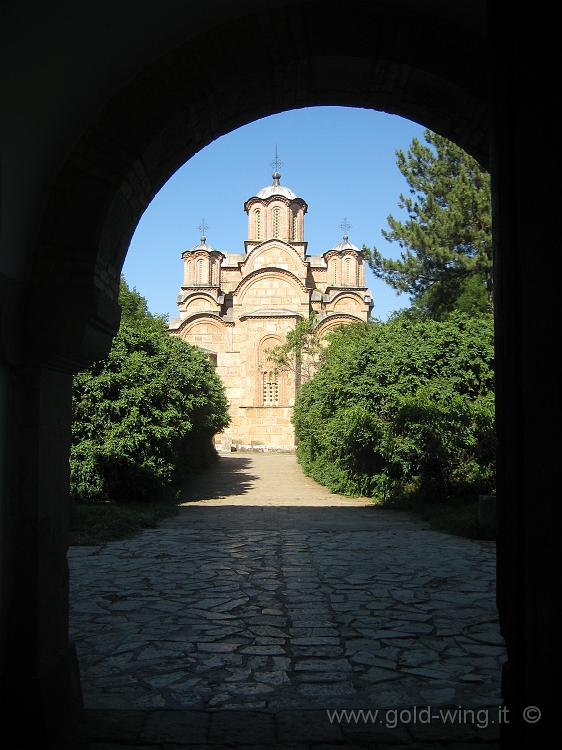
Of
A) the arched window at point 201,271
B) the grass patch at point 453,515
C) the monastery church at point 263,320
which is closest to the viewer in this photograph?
the grass patch at point 453,515

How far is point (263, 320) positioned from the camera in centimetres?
2852

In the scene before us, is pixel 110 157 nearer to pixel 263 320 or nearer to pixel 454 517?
pixel 454 517

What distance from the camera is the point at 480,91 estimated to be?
2555 millimetres

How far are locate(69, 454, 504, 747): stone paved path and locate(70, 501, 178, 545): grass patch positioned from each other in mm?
297

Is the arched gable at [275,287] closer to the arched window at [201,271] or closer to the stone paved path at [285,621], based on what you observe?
the arched window at [201,271]

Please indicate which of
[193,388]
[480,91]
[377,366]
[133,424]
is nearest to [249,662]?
[480,91]

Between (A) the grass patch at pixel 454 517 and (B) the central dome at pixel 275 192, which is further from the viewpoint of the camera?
(B) the central dome at pixel 275 192

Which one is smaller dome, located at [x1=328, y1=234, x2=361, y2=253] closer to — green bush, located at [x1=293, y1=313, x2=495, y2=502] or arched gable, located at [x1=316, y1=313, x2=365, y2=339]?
arched gable, located at [x1=316, y1=313, x2=365, y2=339]

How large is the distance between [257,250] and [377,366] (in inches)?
755

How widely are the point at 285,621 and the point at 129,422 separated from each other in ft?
21.5

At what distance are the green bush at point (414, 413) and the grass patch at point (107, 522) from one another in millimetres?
3987

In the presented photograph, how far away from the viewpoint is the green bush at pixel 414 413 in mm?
9969

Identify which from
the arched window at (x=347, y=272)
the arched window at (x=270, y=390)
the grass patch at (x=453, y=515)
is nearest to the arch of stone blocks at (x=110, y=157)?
the grass patch at (x=453, y=515)

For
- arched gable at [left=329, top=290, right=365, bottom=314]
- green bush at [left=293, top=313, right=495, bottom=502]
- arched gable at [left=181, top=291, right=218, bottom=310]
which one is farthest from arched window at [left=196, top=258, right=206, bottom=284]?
green bush at [left=293, top=313, right=495, bottom=502]
